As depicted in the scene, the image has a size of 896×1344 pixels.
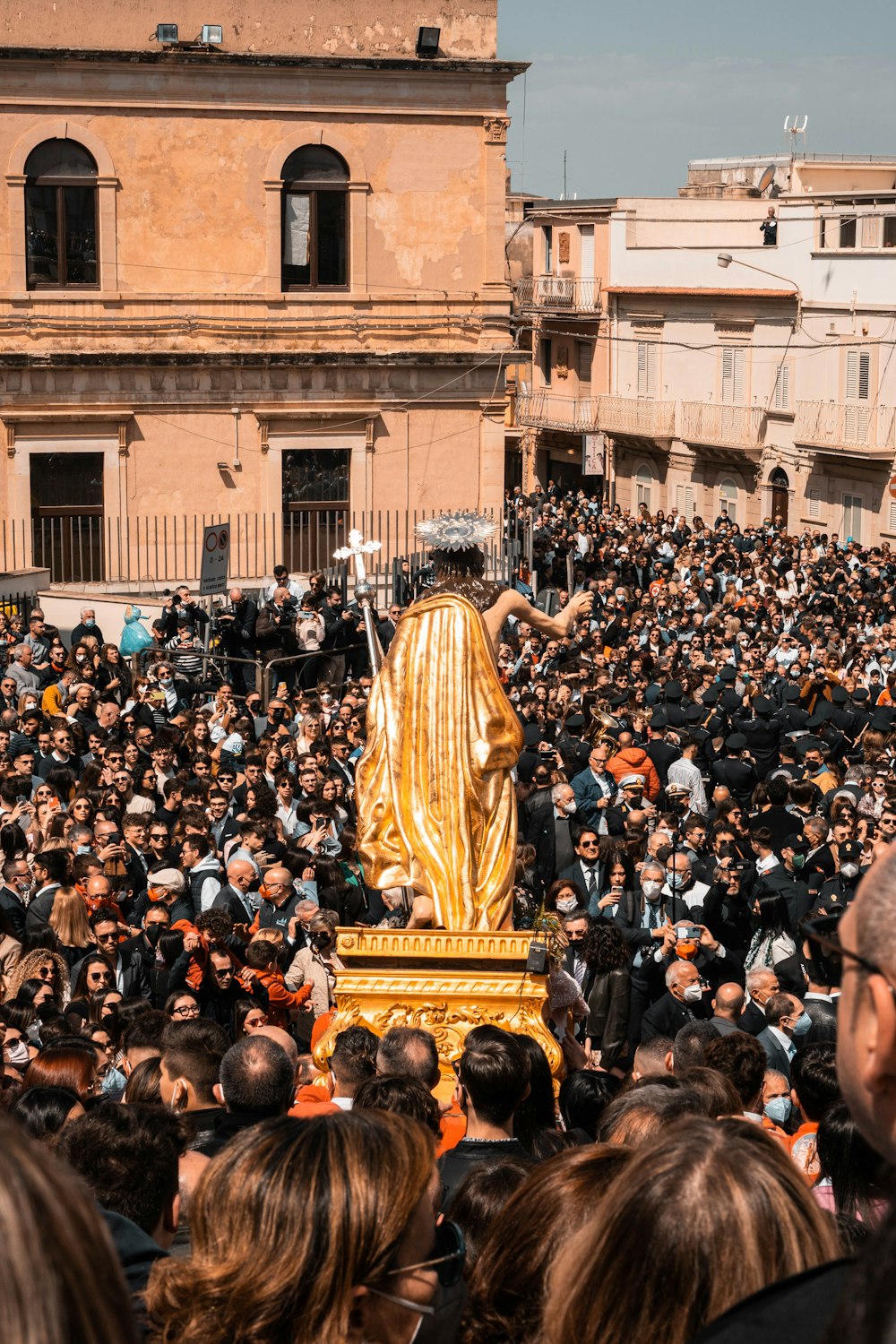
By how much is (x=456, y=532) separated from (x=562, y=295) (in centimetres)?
5042

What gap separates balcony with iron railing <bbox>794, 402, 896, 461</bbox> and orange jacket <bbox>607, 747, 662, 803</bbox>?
29.1 meters

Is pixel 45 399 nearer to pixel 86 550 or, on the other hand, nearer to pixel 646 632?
pixel 86 550

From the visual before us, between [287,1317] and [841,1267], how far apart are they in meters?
1.34

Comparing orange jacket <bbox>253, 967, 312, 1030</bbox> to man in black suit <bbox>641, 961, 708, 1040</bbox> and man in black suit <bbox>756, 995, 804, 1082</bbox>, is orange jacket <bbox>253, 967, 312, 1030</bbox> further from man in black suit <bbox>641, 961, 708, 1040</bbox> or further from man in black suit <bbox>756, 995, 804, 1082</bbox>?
man in black suit <bbox>756, 995, 804, 1082</bbox>

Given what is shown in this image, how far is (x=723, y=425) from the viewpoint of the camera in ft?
163

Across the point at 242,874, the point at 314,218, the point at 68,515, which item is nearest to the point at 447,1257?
the point at 242,874

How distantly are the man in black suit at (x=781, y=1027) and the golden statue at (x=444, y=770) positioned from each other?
1.29m

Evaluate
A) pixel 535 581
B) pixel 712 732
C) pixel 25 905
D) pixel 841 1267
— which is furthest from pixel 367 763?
pixel 535 581

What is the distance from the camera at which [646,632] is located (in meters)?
22.8

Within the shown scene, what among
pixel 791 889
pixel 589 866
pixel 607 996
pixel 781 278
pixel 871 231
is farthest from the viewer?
pixel 781 278

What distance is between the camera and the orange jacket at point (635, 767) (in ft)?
47.2

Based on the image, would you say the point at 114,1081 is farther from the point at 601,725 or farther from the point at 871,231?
the point at 871,231

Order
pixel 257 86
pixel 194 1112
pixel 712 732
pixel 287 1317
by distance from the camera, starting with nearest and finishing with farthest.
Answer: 1. pixel 287 1317
2. pixel 194 1112
3. pixel 712 732
4. pixel 257 86

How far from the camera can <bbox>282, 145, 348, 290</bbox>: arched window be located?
29.0 m
